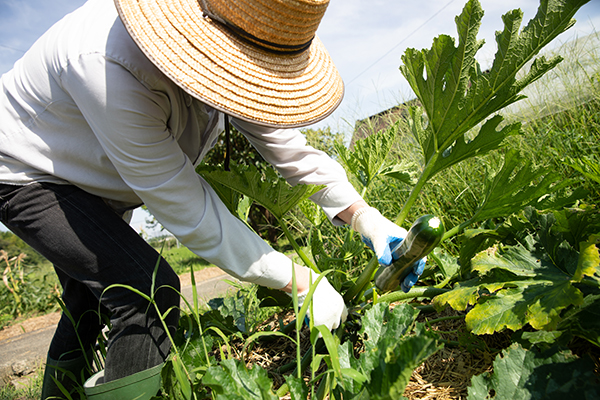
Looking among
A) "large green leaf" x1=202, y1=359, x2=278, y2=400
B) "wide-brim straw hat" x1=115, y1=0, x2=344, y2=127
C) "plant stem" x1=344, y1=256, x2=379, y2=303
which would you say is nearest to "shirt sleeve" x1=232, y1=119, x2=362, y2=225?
"plant stem" x1=344, y1=256, x2=379, y2=303

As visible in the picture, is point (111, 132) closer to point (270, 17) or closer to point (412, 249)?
point (270, 17)

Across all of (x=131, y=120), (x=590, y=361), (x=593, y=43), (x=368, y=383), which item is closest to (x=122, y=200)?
(x=131, y=120)

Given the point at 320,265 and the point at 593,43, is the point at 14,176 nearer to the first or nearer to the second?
the point at 320,265

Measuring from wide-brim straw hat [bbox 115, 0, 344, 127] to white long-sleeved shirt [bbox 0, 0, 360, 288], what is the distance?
15 centimetres

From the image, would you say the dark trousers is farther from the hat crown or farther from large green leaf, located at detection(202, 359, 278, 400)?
the hat crown

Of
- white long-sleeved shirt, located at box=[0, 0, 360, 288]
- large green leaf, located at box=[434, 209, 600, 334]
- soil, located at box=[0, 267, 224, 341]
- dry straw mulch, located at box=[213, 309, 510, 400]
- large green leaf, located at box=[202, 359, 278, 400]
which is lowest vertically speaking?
dry straw mulch, located at box=[213, 309, 510, 400]

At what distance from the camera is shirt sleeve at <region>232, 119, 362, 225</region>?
1750 mm

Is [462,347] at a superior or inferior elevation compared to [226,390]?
inferior

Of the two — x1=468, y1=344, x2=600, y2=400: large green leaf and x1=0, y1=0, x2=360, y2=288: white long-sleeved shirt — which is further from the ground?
x1=0, y1=0, x2=360, y2=288: white long-sleeved shirt

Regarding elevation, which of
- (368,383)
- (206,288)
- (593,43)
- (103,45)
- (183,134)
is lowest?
(206,288)

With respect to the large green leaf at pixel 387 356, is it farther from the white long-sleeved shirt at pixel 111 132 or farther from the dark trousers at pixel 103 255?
the dark trousers at pixel 103 255

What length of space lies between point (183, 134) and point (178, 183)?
1.30 feet

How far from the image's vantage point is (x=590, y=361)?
0.80m

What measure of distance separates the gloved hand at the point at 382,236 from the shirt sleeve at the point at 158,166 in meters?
0.40
